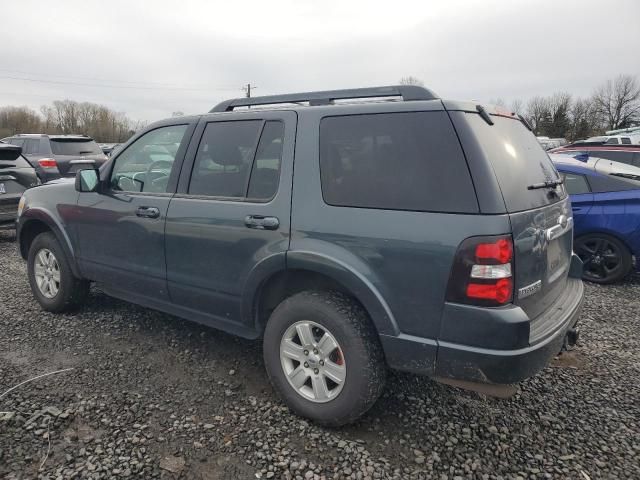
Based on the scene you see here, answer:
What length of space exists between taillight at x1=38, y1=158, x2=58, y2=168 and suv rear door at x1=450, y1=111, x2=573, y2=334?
33.7 feet

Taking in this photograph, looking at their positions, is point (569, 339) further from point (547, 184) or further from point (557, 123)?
point (557, 123)

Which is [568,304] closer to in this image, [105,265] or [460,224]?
[460,224]

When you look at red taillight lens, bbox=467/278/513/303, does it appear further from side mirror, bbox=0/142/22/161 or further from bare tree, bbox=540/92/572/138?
bare tree, bbox=540/92/572/138

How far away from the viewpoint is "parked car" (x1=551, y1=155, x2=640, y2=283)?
5.15 metres

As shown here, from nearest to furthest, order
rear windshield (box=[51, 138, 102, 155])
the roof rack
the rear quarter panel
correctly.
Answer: the roof rack < the rear quarter panel < rear windshield (box=[51, 138, 102, 155])

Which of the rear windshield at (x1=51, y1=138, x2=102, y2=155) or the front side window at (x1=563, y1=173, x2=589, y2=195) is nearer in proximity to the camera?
the front side window at (x1=563, y1=173, x2=589, y2=195)

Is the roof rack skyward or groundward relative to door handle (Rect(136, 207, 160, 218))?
skyward

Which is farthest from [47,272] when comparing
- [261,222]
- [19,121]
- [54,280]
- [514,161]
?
[19,121]

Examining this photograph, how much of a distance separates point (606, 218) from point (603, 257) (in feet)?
1.55

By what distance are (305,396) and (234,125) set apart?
5.94 feet

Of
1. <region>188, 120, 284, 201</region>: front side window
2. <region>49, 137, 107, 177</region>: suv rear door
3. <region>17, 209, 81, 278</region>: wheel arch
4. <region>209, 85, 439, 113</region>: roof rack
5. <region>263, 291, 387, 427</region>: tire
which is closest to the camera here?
<region>263, 291, 387, 427</region>: tire

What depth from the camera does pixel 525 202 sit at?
2250 millimetres

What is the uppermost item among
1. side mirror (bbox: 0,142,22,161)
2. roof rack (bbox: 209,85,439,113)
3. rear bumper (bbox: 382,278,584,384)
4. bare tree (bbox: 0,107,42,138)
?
bare tree (bbox: 0,107,42,138)

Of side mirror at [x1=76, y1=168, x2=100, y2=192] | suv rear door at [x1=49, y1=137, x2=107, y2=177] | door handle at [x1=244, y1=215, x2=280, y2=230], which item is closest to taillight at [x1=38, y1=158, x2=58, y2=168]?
suv rear door at [x1=49, y1=137, x2=107, y2=177]
